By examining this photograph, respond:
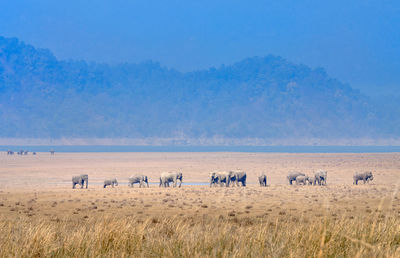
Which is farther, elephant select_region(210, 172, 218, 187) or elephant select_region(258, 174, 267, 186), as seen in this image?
elephant select_region(210, 172, 218, 187)

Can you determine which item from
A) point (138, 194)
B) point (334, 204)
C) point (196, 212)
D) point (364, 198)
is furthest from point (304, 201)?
point (138, 194)

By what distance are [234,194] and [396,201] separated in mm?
9438

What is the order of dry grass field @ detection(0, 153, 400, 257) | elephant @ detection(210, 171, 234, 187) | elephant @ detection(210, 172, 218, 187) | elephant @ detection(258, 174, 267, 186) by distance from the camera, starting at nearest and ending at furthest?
dry grass field @ detection(0, 153, 400, 257)
elephant @ detection(258, 174, 267, 186)
elephant @ detection(210, 172, 218, 187)
elephant @ detection(210, 171, 234, 187)

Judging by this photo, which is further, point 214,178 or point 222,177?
point 222,177

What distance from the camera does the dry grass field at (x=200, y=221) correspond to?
8367 millimetres

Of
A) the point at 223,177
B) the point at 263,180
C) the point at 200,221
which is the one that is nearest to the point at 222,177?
the point at 223,177

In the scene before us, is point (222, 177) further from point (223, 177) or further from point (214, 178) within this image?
point (214, 178)

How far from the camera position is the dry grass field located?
837cm

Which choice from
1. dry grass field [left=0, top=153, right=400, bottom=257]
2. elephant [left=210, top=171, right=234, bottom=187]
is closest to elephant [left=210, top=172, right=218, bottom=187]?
elephant [left=210, top=171, right=234, bottom=187]

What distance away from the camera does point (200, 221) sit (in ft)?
60.0

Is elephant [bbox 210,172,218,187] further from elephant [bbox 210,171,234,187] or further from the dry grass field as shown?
the dry grass field

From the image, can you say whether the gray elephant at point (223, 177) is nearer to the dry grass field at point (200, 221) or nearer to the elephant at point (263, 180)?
the elephant at point (263, 180)

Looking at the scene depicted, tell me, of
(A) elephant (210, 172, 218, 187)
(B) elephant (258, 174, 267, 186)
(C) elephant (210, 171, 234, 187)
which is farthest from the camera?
(C) elephant (210, 171, 234, 187)

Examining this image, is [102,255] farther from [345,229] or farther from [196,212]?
[196,212]
